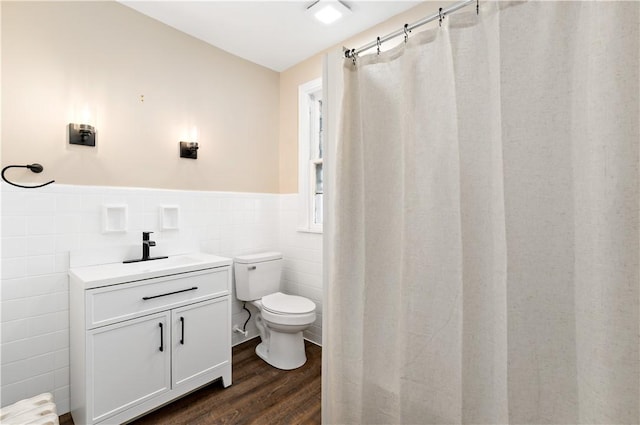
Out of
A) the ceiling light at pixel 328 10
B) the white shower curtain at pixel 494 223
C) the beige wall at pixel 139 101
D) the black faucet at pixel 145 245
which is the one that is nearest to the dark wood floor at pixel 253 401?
the white shower curtain at pixel 494 223

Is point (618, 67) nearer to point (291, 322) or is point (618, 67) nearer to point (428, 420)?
point (428, 420)

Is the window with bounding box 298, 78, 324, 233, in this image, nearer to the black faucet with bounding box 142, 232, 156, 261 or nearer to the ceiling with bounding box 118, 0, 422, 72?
the ceiling with bounding box 118, 0, 422, 72

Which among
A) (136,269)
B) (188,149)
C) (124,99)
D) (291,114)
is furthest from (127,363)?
(291,114)

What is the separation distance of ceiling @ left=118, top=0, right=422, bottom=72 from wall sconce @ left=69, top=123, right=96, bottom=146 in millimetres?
915

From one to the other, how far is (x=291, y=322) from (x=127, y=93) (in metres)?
1.92

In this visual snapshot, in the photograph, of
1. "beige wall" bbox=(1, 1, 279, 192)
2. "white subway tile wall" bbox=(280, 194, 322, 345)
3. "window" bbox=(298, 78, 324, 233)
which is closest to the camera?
"beige wall" bbox=(1, 1, 279, 192)

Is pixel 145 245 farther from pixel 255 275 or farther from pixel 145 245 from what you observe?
pixel 255 275

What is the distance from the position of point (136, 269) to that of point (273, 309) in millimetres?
927

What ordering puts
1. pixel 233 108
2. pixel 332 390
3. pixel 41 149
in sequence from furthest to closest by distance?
pixel 233 108 → pixel 41 149 → pixel 332 390

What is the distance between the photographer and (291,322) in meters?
2.13

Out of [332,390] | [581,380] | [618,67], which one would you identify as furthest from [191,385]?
[618,67]

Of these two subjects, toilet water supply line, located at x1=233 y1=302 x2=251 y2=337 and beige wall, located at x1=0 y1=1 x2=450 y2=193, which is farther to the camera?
toilet water supply line, located at x1=233 y1=302 x2=251 y2=337

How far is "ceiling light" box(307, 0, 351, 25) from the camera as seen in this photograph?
200 cm

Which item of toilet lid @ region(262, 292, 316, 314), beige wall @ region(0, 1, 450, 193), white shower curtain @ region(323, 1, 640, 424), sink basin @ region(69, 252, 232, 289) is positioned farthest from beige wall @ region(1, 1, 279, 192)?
white shower curtain @ region(323, 1, 640, 424)
